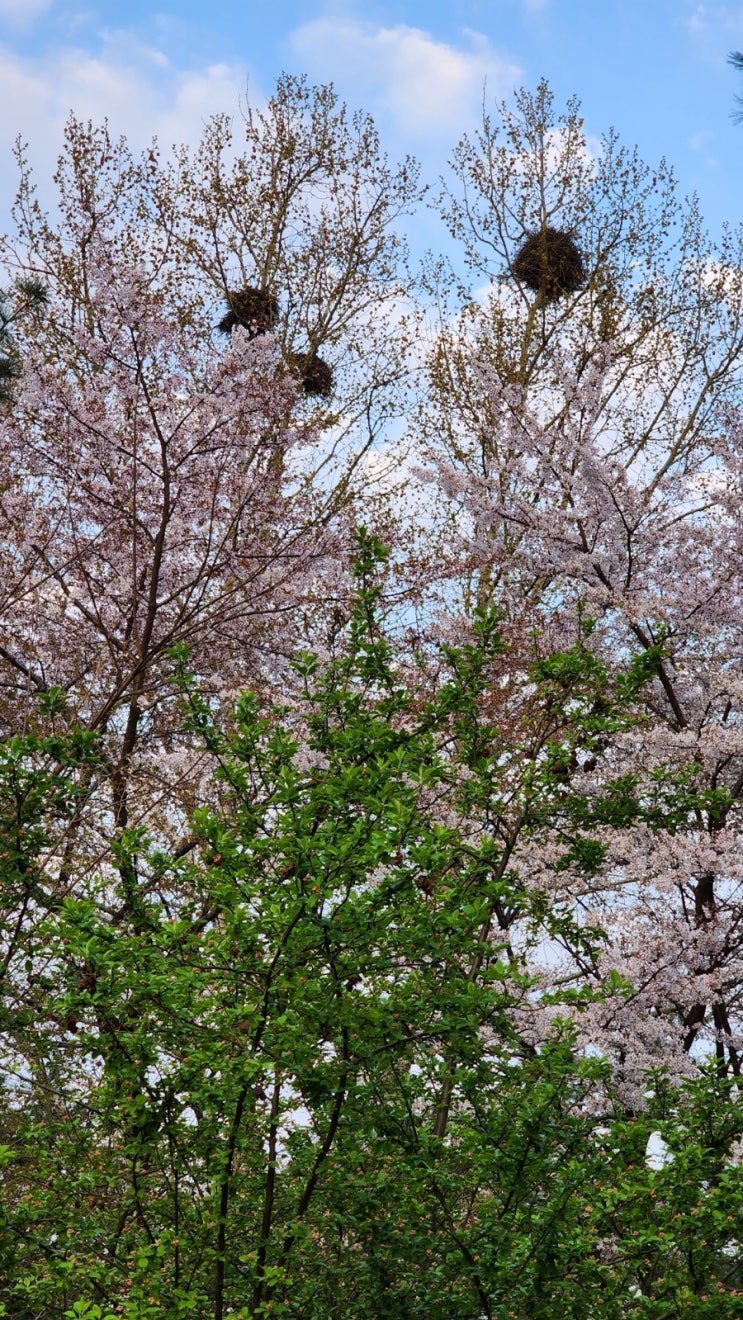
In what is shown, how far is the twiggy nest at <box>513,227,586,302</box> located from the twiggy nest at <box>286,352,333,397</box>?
2927mm

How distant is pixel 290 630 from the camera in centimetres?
937

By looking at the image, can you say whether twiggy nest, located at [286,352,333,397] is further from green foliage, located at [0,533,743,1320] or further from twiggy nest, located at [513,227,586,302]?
green foliage, located at [0,533,743,1320]

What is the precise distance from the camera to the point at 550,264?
1312 centimetres

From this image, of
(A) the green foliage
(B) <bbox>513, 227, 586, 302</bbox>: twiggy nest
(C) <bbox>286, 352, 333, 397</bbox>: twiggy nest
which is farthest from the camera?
(B) <bbox>513, 227, 586, 302</bbox>: twiggy nest

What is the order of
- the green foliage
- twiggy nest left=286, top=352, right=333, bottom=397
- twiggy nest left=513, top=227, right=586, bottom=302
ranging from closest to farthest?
the green foliage, twiggy nest left=286, top=352, right=333, bottom=397, twiggy nest left=513, top=227, right=586, bottom=302

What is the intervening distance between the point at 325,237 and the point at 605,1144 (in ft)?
32.5

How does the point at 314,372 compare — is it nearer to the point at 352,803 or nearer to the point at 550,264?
the point at 550,264

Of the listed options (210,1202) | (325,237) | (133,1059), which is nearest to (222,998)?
(133,1059)

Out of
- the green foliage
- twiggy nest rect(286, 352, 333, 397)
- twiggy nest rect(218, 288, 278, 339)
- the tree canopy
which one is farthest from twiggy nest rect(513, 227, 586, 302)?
the green foliage

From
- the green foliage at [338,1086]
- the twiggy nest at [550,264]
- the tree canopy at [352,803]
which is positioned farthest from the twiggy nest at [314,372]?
the green foliage at [338,1086]

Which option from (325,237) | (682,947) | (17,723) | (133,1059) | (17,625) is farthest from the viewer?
(325,237)

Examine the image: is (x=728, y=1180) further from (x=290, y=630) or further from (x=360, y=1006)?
(x=290, y=630)

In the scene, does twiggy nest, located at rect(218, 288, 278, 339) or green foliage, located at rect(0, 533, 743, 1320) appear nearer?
→ green foliage, located at rect(0, 533, 743, 1320)

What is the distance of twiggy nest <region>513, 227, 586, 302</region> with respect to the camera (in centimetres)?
1305
